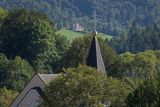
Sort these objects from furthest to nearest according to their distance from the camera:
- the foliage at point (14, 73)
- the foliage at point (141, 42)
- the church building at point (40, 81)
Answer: the foliage at point (141, 42) < the foliage at point (14, 73) < the church building at point (40, 81)

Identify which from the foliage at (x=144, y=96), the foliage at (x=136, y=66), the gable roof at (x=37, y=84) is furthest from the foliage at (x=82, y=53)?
the foliage at (x=144, y=96)

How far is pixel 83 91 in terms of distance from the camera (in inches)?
1736

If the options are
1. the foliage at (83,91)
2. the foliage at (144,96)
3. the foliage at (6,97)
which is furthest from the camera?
the foliage at (6,97)

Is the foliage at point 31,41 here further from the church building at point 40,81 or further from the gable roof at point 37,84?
the church building at point 40,81

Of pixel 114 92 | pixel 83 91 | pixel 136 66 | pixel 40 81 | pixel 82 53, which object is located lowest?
pixel 136 66

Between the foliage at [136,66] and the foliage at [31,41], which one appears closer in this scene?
the foliage at [136,66]

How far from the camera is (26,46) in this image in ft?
285

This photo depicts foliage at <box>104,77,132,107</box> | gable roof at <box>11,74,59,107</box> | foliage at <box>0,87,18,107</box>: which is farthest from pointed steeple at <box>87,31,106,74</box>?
foliage at <box>0,87,18,107</box>

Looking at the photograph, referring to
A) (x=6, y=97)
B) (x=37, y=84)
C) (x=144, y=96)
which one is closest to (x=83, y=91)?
(x=144, y=96)

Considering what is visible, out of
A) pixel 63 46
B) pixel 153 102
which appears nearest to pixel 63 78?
pixel 153 102

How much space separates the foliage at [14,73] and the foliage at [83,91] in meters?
32.3

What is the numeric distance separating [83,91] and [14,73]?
35.5 meters

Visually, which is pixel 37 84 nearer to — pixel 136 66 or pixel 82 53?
pixel 82 53

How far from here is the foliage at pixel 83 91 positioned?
44.1 metres
